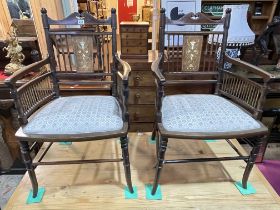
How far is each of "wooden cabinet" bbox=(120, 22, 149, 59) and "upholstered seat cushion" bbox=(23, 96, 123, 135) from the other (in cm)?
63

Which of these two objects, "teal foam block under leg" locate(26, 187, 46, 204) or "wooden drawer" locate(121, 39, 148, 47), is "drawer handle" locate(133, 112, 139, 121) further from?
"teal foam block under leg" locate(26, 187, 46, 204)

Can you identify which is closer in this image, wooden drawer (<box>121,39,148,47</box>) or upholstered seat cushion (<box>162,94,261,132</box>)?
upholstered seat cushion (<box>162,94,261,132</box>)

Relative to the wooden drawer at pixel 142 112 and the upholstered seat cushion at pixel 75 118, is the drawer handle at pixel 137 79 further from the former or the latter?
the upholstered seat cushion at pixel 75 118

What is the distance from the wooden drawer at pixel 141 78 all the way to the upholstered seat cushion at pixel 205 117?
0.52 m

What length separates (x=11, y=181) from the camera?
6.00ft

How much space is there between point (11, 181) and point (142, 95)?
129 centimetres

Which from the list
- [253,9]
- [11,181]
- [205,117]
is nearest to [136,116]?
[205,117]

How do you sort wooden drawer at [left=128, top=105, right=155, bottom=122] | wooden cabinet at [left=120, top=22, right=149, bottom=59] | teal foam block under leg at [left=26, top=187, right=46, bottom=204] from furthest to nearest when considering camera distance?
1. wooden drawer at [left=128, top=105, right=155, bottom=122]
2. wooden cabinet at [left=120, top=22, right=149, bottom=59]
3. teal foam block under leg at [left=26, top=187, right=46, bottom=204]

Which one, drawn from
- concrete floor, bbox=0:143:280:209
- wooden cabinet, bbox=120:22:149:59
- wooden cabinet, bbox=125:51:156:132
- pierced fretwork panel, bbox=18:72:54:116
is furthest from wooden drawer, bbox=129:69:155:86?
concrete floor, bbox=0:143:280:209

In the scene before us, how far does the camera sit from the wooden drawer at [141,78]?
1757 millimetres

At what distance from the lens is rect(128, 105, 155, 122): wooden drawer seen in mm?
1913

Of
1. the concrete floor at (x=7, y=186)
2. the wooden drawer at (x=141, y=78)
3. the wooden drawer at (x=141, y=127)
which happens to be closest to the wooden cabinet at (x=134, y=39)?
the wooden drawer at (x=141, y=78)

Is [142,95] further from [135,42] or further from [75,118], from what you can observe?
[75,118]

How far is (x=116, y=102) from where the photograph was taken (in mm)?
1327
